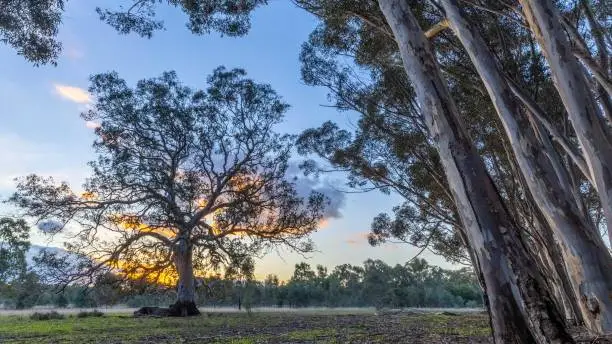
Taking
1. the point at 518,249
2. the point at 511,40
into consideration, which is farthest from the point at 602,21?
the point at 518,249

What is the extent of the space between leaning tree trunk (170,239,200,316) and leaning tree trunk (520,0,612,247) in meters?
15.7

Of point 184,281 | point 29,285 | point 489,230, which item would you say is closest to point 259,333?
point 489,230

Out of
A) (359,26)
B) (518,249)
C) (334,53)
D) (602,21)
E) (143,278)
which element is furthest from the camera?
(143,278)

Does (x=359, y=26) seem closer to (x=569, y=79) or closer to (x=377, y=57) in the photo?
(x=377, y=57)

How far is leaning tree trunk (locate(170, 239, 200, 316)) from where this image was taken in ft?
59.1

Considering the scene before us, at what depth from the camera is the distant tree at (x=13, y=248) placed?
56.7ft

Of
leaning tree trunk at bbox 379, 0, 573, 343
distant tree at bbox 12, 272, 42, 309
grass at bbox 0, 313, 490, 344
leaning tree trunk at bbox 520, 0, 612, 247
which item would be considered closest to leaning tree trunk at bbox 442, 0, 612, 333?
leaning tree trunk at bbox 520, 0, 612, 247

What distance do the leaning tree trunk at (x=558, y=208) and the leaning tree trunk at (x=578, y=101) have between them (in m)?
0.38

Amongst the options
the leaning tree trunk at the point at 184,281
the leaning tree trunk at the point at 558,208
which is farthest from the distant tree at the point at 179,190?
the leaning tree trunk at the point at 558,208

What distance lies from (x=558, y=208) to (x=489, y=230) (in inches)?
73.9

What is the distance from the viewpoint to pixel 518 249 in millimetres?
3152

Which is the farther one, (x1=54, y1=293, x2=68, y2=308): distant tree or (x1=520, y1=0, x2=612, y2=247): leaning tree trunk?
(x1=54, y1=293, x2=68, y2=308): distant tree

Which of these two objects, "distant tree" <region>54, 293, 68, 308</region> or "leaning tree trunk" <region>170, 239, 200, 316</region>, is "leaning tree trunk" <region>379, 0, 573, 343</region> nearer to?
"leaning tree trunk" <region>170, 239, 200, 316</region>

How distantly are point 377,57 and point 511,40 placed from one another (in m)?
2.92
